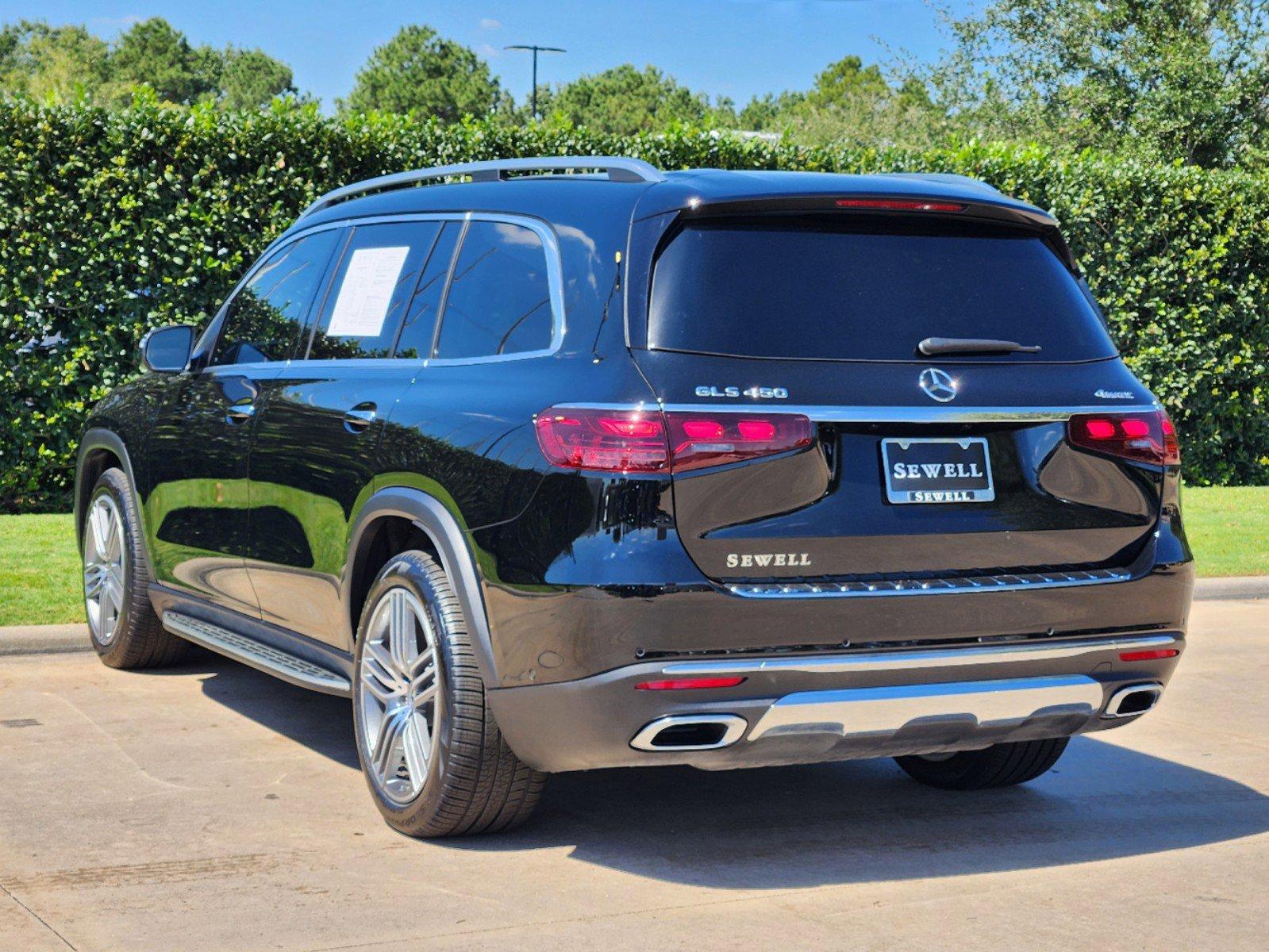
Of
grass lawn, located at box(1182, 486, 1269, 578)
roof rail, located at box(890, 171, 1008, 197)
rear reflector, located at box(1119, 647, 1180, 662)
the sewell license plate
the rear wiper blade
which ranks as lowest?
grass lawn, located at box(1182, 486, 1269, 578)

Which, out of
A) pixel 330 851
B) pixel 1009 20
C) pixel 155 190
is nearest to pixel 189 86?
pixel 1009 20

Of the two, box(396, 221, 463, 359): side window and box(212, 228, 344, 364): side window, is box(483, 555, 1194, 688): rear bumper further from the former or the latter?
box(212, 228, 344, 364): side window

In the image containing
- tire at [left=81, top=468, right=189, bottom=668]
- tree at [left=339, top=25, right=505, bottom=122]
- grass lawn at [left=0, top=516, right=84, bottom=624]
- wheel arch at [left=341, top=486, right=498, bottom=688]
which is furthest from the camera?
tree at [left=339, top=25, right=505, bottom=122]

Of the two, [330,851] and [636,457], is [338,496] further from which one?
[636,457]

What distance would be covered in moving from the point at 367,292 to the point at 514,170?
66 cm

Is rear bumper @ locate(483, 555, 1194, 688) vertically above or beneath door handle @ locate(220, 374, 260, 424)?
beneath

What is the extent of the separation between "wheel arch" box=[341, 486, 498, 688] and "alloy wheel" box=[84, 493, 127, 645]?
2.29 meters

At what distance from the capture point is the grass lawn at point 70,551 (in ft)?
27.9

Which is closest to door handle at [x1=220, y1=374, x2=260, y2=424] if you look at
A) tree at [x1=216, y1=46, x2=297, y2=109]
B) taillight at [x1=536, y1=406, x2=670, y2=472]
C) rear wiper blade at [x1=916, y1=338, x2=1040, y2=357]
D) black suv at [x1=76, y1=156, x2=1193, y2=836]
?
black suv at [x1=76, y1=156, x2=1193, y2=836]

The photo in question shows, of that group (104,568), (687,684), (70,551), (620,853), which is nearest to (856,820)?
(620,853)

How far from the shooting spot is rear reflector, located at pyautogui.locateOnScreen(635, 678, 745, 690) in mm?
4270

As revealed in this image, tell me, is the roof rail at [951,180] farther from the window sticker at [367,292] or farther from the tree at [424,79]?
the tree at [424,79]

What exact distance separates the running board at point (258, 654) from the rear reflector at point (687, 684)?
4.81 ft

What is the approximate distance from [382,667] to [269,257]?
2183 mm
